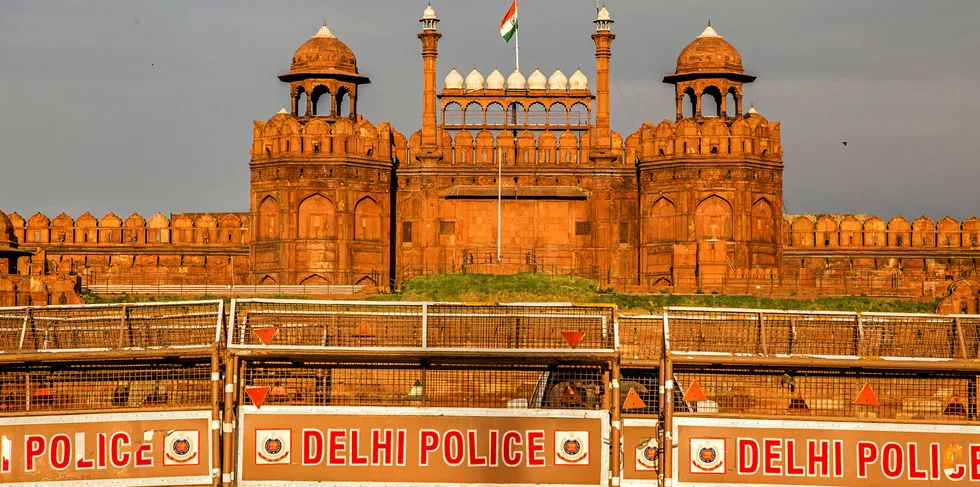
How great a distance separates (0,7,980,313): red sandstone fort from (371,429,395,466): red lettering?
123ft

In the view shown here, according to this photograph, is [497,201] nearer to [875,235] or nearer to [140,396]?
[875,235]

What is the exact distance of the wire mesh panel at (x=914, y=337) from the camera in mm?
23266

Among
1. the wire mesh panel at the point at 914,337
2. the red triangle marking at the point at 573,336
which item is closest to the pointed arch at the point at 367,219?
the wire mesh panel at the point at 914,337

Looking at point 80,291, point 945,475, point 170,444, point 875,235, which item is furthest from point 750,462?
point 875,235

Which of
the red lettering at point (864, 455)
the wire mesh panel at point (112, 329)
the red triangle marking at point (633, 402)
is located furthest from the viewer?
the red triangle marking at point (633, 402)

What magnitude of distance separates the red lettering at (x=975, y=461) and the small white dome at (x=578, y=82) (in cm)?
4417

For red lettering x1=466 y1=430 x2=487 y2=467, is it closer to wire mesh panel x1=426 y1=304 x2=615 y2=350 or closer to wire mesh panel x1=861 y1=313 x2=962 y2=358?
wire mesh panel x1=426 y1=304 x2=615 y2=350

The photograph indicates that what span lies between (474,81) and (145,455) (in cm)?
4505

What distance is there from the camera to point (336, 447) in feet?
71.0

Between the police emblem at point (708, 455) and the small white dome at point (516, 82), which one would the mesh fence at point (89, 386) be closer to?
the police emblem at point (708, 455)

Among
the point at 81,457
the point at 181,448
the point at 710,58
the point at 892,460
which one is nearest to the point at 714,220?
the point at 710,58

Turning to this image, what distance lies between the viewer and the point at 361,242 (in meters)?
61.7

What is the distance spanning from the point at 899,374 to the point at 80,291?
127 feet

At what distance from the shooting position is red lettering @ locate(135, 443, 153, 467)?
2133 cm
